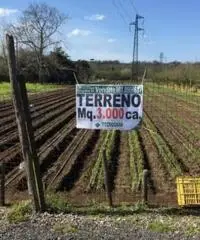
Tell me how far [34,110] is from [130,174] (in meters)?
18.1

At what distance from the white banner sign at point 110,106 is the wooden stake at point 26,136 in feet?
3.91

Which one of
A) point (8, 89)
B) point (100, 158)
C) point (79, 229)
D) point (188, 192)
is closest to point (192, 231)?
point (79, 229)

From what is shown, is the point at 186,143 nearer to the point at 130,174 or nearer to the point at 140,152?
the point at 140,152

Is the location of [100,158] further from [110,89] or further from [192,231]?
[192,231]

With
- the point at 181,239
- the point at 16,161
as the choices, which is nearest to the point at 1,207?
the point at 181,239

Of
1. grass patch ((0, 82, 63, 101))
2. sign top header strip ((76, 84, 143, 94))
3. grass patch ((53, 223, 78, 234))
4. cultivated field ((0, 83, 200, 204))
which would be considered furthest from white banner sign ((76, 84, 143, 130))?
grass patch ((0, 82, 63, 101))

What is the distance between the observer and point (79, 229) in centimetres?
683

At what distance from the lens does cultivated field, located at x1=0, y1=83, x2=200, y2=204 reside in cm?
1127

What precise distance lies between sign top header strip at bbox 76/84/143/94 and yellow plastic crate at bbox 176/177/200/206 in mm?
1591

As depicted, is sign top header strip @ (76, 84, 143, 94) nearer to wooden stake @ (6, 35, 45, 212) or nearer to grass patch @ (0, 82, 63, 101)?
wooden stake @ (6, 35, 45, 212)

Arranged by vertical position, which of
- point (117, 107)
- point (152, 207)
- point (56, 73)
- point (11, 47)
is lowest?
point (56, 73)

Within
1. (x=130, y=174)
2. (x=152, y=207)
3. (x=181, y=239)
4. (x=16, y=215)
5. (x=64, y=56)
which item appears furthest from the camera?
A: (x=64, y=56)

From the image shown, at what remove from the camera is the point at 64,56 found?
91.2 meters

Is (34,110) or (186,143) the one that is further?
(34,110)
